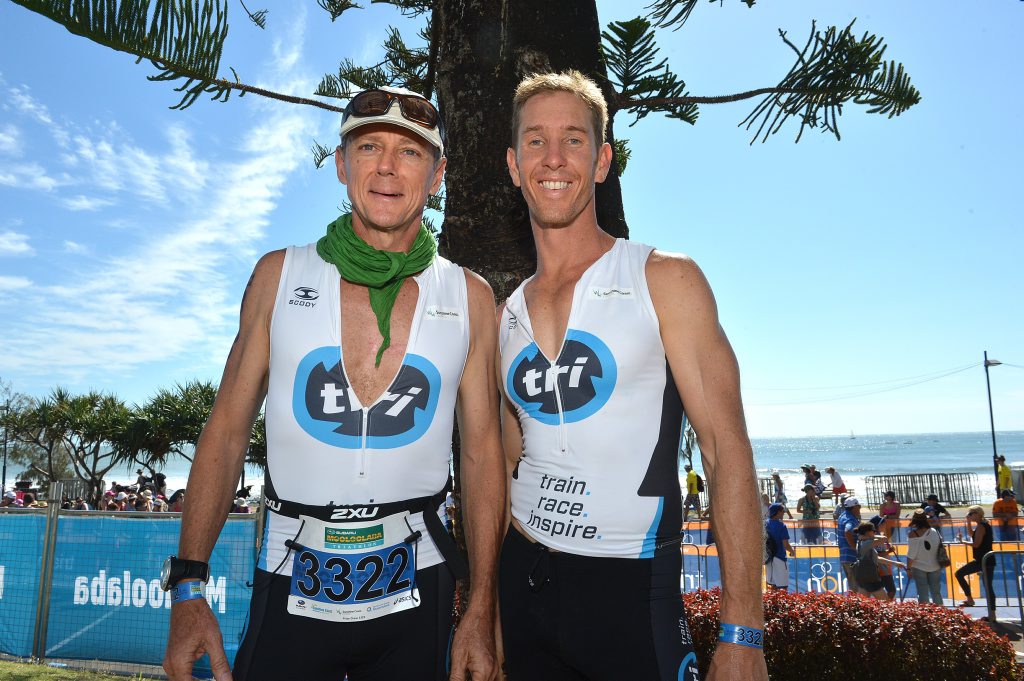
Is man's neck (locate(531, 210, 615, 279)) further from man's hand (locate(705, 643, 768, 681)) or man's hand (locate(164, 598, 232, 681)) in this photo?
man's hand (locate(164, 598, 232, 681))

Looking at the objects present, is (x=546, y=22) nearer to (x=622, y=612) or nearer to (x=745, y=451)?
(x=745, y=451)

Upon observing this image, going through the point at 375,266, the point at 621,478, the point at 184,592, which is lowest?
the point at 184,592

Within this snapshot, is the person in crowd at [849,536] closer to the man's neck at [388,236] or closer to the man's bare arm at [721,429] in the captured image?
the man's bare arm at [721,429]

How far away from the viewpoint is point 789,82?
4.89m

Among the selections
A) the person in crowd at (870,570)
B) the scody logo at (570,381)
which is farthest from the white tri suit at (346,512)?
the person in crowd at (870,570)

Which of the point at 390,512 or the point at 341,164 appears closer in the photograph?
the point at 390,512

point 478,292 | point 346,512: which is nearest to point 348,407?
point 346,512

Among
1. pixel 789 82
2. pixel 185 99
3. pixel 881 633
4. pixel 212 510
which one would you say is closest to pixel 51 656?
pixel 185 99

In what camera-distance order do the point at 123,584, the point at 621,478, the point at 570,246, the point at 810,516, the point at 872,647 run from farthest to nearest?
the point at 810,516 < the point at 123,584 < the point at 872,647 < the point at 570,246 < the point at 621,478

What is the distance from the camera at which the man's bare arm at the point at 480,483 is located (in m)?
2.54

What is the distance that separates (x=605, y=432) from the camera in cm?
241

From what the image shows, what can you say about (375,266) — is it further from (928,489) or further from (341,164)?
(928,489)

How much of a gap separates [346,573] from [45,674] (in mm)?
8115

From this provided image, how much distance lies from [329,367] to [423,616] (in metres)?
0.93
